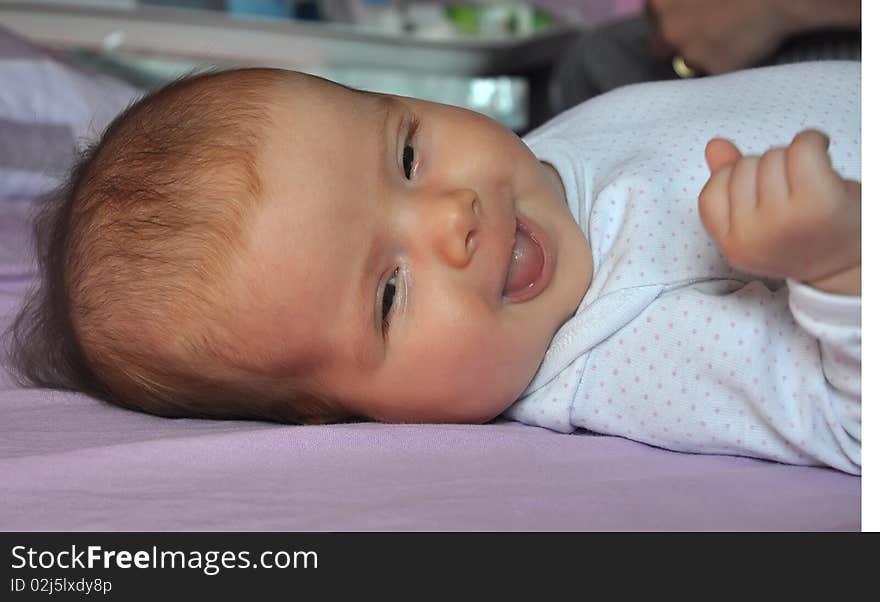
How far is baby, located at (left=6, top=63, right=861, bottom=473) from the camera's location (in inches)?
37.0

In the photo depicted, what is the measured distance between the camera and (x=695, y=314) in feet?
3.11

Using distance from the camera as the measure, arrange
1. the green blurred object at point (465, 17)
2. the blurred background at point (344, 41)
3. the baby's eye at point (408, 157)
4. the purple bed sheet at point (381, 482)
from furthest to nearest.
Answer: the green blurred object at point (465, 17) < the blurred background at point (344, 41) < the baby's eye at point (408, 157) < the purple bed sheet at point (381, 482)

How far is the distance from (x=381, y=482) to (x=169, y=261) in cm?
31

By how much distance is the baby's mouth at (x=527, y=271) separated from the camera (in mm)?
1021

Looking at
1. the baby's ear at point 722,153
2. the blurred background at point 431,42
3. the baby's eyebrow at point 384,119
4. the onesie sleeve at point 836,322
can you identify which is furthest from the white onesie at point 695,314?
the blurred background at point 431,42

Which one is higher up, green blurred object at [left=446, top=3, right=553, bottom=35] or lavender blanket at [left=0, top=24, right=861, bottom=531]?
green blurred object at [left=446, top=3, right=553, bottom=35]

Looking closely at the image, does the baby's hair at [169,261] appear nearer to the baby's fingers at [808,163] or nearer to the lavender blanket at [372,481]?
the lavender blanket at [372,481]

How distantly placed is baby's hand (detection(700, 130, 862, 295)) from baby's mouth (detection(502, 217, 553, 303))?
9.7 inches

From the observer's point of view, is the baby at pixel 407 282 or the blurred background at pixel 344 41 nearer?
the baby at pixel 407 282

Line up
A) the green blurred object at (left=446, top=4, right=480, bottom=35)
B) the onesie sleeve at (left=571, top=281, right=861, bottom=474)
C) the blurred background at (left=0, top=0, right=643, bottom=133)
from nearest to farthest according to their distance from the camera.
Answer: the onesie sleeve at (left=571, top=281, right=861, bottom=474), the blurred background at (left=0, top=0, right=643, bottom=133), the green blurred object at (left=446, top=4, right=480, bottom=35)

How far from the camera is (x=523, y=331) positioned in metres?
1.02

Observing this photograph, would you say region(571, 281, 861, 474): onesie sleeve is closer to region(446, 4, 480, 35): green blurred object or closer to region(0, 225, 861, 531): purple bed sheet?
region(0, 225, 861, 531): purple bed sheet

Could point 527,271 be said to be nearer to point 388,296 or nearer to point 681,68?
point 388,296

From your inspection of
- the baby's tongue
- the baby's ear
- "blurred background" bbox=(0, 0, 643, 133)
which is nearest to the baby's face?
the baby's tongue
